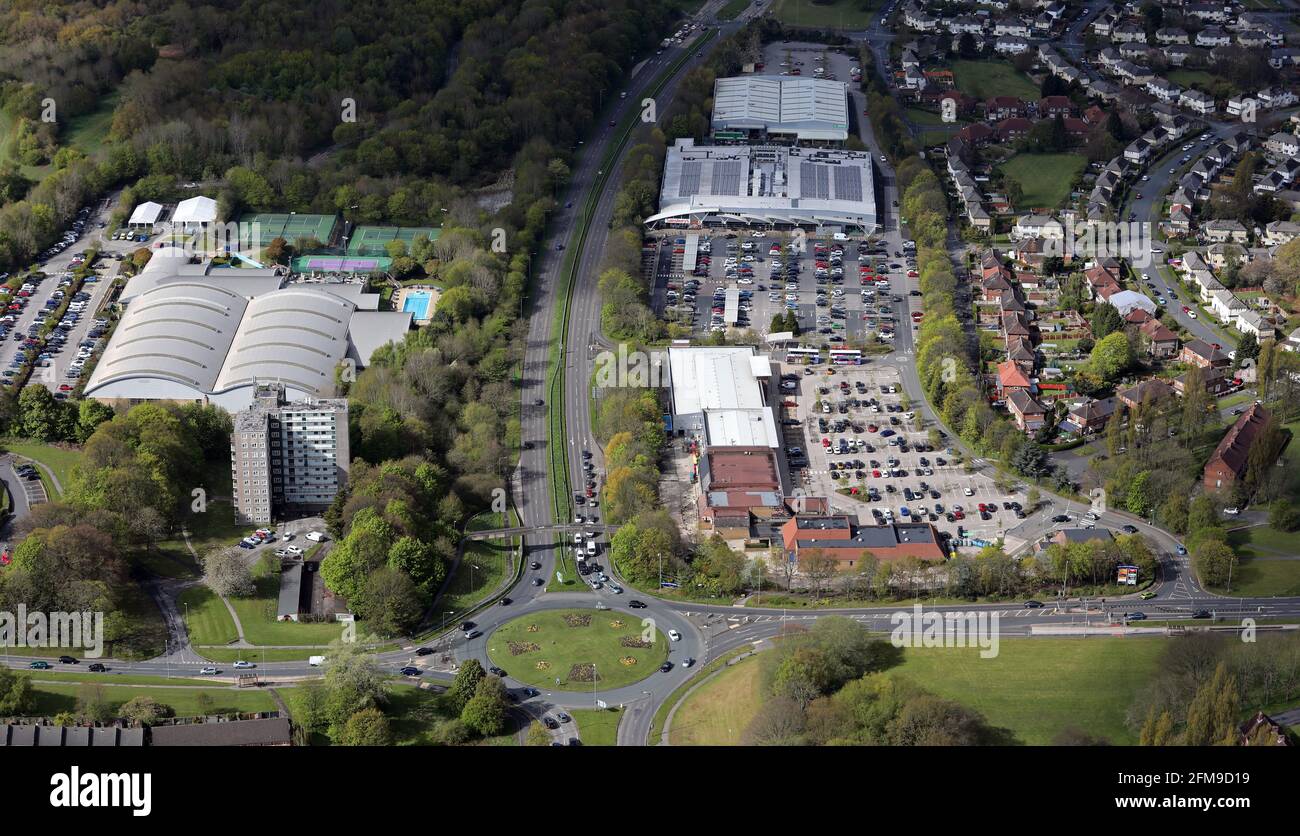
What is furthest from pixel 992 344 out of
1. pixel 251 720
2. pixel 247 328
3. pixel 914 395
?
pixel 251 720

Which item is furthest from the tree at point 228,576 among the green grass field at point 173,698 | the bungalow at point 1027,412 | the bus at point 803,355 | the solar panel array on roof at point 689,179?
the solar panel array on roof at point 689,179

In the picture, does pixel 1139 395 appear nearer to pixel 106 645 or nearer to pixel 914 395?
pixel 914 395

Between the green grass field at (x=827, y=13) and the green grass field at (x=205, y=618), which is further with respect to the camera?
the green grass field at (x=827, y=13)

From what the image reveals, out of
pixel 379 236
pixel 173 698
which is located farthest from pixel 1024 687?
pixel 379 236

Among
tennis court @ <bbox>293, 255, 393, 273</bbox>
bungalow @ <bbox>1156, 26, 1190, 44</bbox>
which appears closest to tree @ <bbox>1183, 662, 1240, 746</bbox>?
tennis court @ <bbox>293, 255, 393, 273</bbox>

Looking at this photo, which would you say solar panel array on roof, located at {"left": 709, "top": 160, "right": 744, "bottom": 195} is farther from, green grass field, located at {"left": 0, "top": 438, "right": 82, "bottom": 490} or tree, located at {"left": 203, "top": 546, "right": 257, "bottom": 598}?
tree, located at {"left": 203, "top": 546, "right": 257, "bottom": 598}

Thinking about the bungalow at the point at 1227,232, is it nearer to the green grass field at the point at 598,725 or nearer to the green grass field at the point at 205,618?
the green grass field at the point at 598,725

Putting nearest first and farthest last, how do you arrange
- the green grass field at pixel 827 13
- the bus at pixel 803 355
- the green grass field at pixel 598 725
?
1. the green grass field at pixel 598 725
2. the bus at pixel 803 355
3. the green grass field at pixel 827 13
